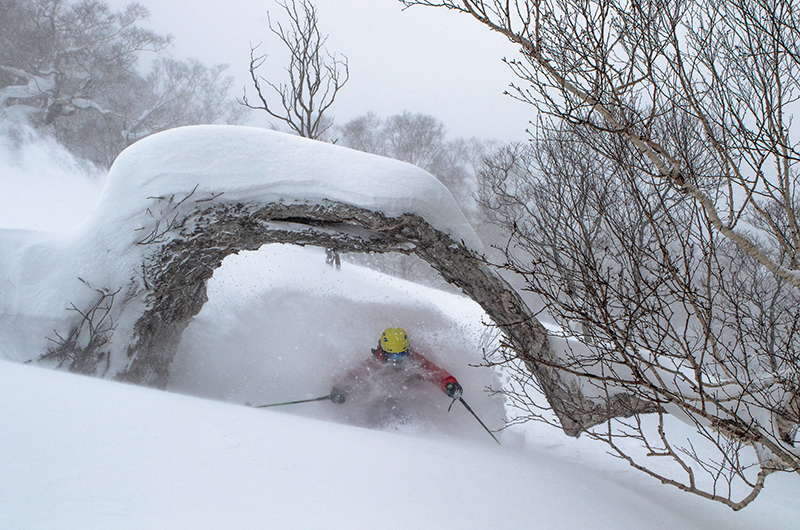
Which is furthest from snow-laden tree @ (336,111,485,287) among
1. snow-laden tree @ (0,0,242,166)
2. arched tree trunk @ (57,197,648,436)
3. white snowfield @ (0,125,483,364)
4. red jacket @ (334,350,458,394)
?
white snowfield @ (0,125,483,364)

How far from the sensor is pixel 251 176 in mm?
4363

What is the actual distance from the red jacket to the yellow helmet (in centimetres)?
24

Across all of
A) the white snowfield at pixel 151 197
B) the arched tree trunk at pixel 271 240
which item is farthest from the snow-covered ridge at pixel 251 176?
the arched tree trunk at pixel 271 240

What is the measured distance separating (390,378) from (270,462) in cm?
405

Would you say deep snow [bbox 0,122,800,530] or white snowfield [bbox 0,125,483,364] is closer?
deep snow [bbox 0,122,800,530]

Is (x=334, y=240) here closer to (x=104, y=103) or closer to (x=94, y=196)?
(x=94, y=196)

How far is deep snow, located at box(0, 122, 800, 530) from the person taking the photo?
1.86 metres

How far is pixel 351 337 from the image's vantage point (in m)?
7.86

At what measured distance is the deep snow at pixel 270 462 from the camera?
1.86m

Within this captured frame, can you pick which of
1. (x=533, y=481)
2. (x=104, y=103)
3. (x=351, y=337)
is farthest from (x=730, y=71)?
(x=104, y=103)

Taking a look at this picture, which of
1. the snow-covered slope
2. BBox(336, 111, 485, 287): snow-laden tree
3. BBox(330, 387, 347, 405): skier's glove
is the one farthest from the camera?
BBox(336, 111, 485, 287): snow-laden tree

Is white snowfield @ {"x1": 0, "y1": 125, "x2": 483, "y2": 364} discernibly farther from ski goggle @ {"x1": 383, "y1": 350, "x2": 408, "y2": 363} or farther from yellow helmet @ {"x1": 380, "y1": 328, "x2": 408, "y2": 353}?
ski goggle @ {"x1": 383, "y1": 350, "x2": 408, "y2": 363}

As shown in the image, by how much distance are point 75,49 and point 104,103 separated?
2108mm

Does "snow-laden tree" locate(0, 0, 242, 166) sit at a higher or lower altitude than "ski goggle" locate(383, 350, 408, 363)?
higher
